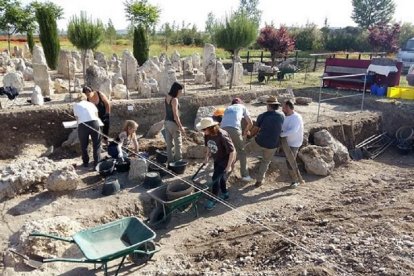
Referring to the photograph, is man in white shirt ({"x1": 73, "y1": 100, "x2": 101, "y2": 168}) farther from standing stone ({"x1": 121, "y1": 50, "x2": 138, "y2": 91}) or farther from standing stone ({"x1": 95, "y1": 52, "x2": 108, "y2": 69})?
standing stone ({"x1": 95, "y1": 52, "x2": 108, "y2": 69})

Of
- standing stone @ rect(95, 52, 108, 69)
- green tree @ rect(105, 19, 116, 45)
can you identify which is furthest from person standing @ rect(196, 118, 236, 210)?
green tree @ rect(105, 19, 116, 45)

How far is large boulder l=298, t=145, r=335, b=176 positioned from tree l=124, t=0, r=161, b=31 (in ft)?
57.7

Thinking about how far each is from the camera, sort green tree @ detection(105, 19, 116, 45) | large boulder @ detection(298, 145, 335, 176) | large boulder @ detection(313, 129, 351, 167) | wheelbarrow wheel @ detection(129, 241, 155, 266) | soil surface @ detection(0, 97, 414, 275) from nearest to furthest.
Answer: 1. soil surface @ detection(0, 97, 414, 275)
2. wheelbarrow wheel @ detection(129, 241, 155, 266)
3. large boulder @ detection(298, 145, 335, 176)
4. large boulder @ detection(313, 129, 351, 167)
5. green tree @ detection(105, 19, 116, 45)

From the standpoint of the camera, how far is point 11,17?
1027 inches

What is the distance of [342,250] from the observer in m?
5.46

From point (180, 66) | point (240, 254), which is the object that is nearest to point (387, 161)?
point (240, 254)

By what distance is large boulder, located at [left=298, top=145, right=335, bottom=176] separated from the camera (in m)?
9.52

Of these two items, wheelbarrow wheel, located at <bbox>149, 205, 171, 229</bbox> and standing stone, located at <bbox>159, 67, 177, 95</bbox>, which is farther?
standing stone, located at <bbox>159, 67, 177, 95</bbox>

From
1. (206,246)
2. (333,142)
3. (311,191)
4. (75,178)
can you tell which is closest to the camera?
(206,246)

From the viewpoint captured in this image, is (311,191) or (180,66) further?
(180,66)

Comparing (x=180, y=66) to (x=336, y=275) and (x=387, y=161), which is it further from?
(x=336, y=275)

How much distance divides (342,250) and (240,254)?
147 cm

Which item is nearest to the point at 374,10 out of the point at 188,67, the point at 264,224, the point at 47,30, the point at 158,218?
the point at 188,67

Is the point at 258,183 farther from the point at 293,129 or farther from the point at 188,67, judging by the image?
the point at 188,67
